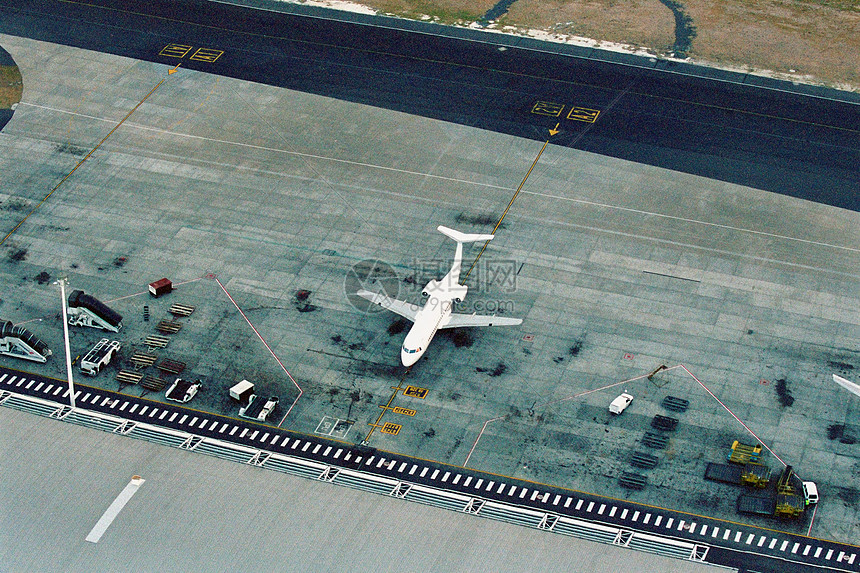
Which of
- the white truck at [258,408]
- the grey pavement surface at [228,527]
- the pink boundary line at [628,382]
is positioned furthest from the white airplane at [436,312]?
the grey pavement surface at [228,527]

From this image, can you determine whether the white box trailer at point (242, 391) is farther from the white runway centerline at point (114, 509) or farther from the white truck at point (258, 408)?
the white runway centerline at point (114, 509)

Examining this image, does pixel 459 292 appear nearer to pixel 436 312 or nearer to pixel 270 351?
pixel 436 312

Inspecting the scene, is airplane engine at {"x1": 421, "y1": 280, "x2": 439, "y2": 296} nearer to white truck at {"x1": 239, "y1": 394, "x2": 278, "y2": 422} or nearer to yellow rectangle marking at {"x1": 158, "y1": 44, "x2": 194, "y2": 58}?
white truck at {"x1": 239, "y1": 394, "x2": 278, "y2": 422}

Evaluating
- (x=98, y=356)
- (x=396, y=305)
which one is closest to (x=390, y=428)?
(x=396, y=305)

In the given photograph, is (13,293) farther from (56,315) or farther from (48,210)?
(48,210)

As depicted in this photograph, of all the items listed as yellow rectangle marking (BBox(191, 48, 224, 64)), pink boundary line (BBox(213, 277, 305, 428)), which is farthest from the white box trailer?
yellow rectangle marking (BBox(191, 48, 224, 64))

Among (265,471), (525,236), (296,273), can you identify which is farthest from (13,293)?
(525,236)

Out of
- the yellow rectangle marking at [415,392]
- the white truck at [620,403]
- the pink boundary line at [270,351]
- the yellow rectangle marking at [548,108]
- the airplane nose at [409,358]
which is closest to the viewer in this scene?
the white truck at [620,403]
